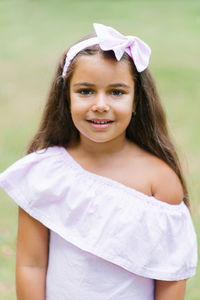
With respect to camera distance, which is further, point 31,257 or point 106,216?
point 31,257

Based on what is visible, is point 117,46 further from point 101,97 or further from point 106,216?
point 106,216

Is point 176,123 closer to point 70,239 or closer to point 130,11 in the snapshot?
point 70,239

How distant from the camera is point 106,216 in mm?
2229

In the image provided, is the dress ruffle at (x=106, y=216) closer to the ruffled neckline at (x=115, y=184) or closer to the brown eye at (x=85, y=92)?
the ruffled neckline at (x=115, y=184)

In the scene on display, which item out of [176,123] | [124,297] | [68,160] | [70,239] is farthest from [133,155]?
[176,123]

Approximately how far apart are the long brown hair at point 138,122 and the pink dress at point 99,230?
0.31 feet

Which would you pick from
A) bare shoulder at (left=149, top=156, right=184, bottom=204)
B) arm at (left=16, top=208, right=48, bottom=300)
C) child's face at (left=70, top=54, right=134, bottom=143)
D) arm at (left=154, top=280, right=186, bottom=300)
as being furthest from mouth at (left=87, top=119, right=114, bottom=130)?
arm at (left=154, top=280, right=186, bottom=300)

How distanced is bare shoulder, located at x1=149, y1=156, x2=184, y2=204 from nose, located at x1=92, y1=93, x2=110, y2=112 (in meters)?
0.32

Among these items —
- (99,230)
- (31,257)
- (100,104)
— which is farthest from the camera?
(31,257)

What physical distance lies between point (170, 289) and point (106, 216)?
0.39 metres

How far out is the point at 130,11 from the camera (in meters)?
12.3

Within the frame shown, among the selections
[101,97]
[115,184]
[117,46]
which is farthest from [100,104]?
[115,184]

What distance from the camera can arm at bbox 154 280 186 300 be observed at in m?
2.33

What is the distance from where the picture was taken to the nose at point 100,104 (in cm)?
214
